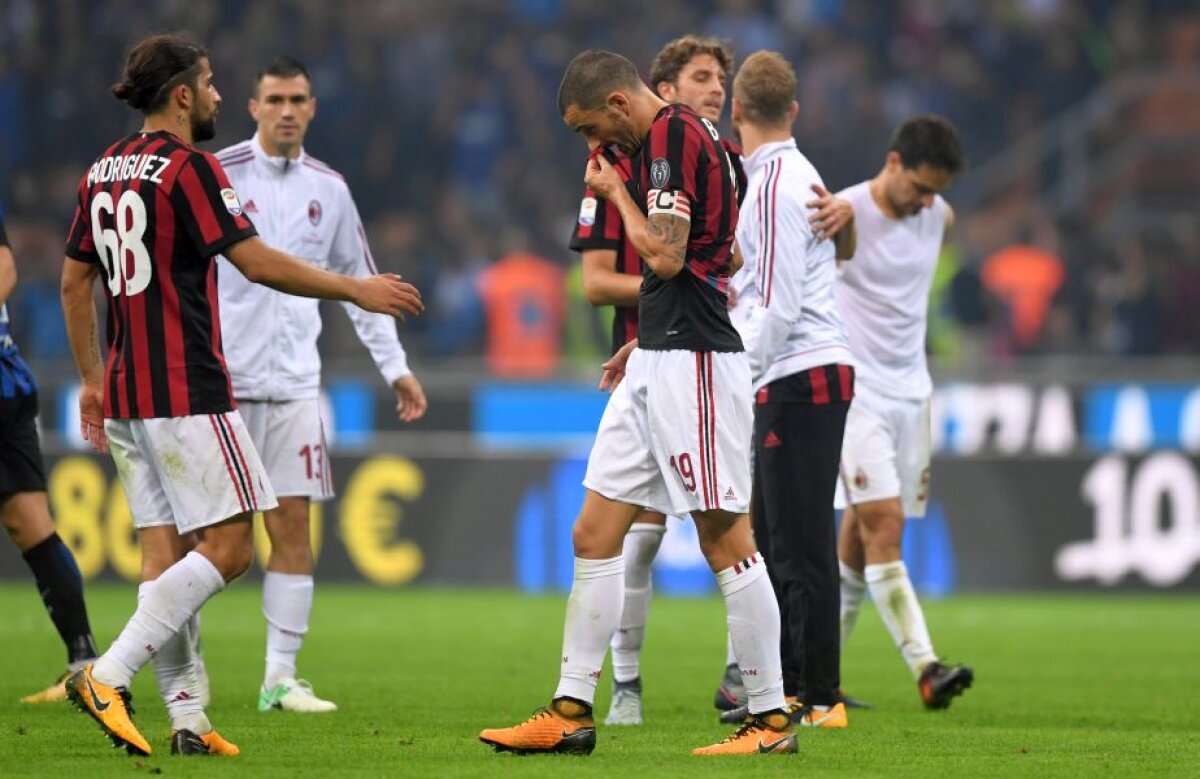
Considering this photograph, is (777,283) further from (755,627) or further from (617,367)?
(755,627)

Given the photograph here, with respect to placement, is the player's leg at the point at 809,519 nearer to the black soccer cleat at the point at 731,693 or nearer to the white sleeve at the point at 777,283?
the white sleeve at the point at 777,283

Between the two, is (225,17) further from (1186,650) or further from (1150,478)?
(1186,650)

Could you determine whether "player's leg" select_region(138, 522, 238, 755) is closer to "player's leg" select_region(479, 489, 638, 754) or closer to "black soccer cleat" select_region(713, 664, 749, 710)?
"player's leg" select_region(479, 489, 638, 754)

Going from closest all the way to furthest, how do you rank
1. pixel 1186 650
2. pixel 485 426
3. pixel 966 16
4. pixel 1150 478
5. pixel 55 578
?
pixel 55 578, pixel 1186 650, pixel 1150 478, pixel 485 426, pixel 966 16

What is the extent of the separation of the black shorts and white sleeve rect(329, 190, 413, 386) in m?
1.38

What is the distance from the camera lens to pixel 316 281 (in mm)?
5867

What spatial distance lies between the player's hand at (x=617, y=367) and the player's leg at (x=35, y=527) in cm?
264

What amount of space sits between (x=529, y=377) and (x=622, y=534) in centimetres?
869

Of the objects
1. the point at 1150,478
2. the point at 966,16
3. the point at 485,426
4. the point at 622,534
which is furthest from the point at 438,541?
the point at 966,16

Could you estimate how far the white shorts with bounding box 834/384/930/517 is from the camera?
816cm

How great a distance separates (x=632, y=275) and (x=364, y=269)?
1495 mm

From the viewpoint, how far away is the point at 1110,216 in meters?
19.7

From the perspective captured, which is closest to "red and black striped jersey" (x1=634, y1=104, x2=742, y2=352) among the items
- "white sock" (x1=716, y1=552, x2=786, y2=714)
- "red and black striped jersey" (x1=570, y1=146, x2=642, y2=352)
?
"white sock" (x1=716, y1=552, x2=786, y2=714)

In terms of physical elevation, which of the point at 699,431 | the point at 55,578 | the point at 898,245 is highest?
the point at 898,245
